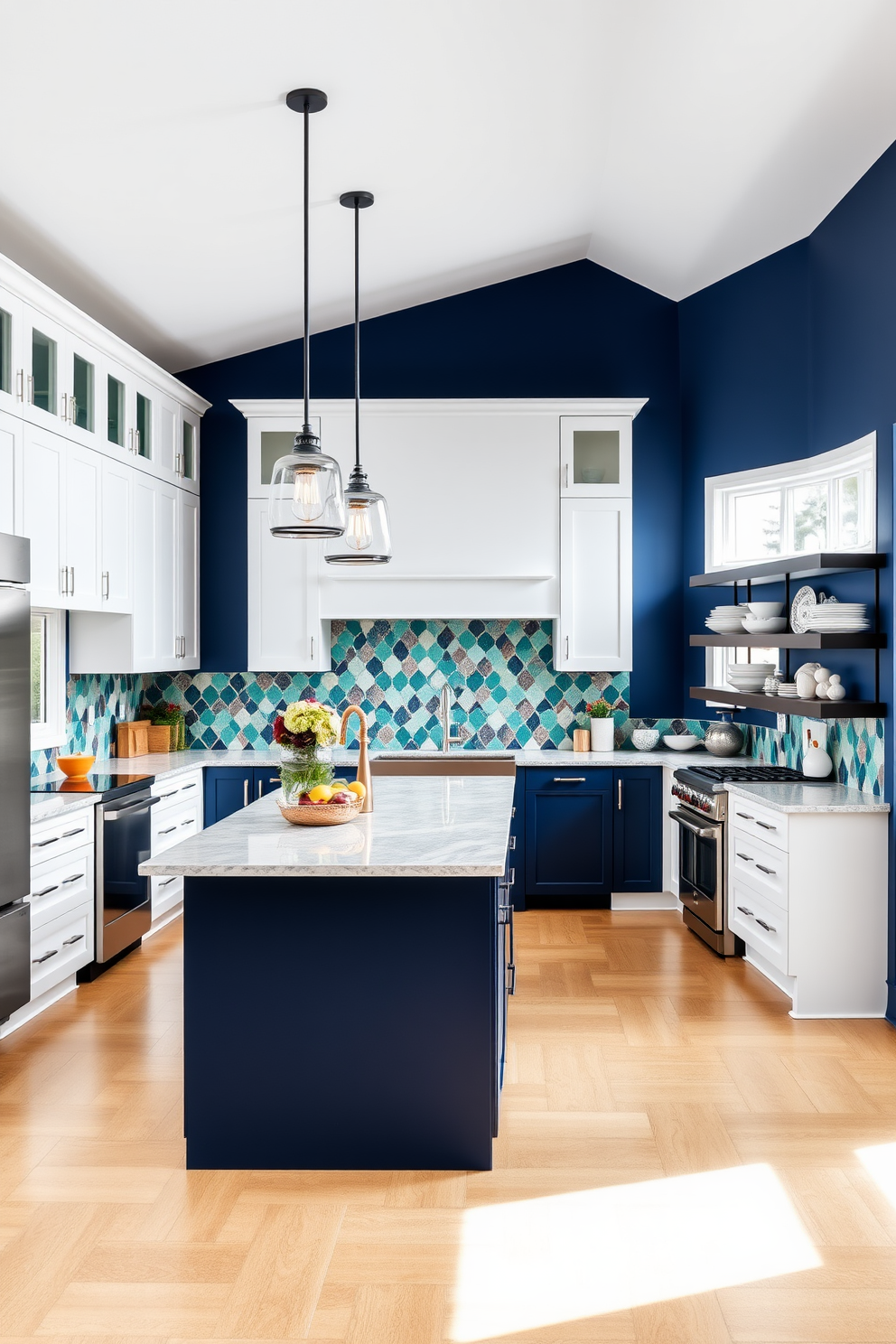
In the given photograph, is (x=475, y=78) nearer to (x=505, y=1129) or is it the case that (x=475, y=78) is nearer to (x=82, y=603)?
(x=82, y=603)

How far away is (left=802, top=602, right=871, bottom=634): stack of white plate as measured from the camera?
4.14 m

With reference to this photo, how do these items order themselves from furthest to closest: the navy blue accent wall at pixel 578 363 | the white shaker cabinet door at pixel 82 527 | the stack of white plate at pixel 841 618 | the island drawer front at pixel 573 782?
the navy blue accent wall at pixel 578 363
the island drawer front at pixel 573 782
the white shaker cabinet door at pixel 82 527
the stack of white plate at pixel 841 618

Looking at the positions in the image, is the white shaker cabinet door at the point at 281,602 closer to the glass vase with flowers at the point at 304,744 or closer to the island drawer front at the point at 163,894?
the island drawer front at the point at 163,894

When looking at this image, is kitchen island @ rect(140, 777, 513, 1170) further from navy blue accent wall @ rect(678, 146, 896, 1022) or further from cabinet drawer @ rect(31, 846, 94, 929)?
navy blue accent wall @ rect(678, 146, 896, 1022)

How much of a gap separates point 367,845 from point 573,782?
281cm

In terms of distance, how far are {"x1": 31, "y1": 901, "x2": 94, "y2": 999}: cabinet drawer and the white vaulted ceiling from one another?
278cm

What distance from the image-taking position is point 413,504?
584 centimetres

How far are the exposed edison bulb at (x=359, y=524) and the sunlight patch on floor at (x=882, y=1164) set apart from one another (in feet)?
7.73

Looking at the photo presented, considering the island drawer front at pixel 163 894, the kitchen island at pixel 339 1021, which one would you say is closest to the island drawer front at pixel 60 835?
the island drawer front at pixel 163 894

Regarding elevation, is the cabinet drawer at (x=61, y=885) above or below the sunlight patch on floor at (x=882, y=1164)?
above

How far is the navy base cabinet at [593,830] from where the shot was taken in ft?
18.4

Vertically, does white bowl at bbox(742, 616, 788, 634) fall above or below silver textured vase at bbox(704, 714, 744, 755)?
above

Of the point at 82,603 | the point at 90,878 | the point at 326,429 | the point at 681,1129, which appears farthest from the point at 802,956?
the point at 326,429

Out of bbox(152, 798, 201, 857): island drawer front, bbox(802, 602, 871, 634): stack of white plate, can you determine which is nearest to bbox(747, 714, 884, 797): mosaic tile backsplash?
bbox(802, 602, 871, 634): stack of white plate
